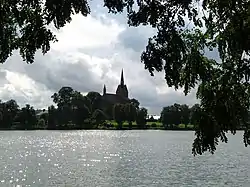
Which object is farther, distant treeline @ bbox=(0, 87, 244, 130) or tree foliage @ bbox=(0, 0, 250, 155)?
distant treeline @ bbox=(0, 87, 244, 130)

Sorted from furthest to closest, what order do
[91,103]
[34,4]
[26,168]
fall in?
[91,103], [26,168], [34,4]

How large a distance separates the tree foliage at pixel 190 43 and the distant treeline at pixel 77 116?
15120cm

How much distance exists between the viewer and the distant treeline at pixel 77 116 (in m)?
165

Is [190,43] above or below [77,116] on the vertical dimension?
below

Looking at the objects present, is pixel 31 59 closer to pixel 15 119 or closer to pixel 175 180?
pixel 175 180

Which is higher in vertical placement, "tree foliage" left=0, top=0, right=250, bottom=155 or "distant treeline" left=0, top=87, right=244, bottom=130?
"distant treeline" left=0, top=87, right=244, bottom=130

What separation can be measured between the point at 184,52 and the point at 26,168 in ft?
121

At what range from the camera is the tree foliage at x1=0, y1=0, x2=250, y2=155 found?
27.9 feet

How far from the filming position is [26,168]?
Result: 43906 millimetres

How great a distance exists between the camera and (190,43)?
32.2ft

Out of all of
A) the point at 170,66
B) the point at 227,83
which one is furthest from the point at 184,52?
the point at 227,83

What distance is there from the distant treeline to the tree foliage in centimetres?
15120

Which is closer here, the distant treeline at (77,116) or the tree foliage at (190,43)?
the tree foliage at (190,43)

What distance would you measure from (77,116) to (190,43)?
153813mm
